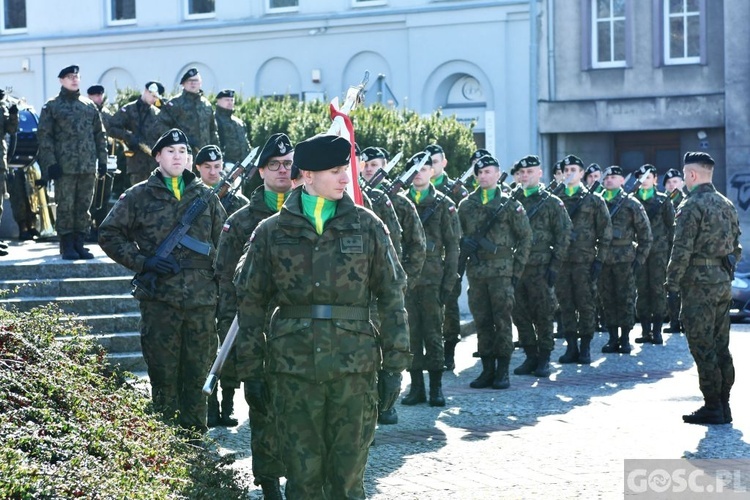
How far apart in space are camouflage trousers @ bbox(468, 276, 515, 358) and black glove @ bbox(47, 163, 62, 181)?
181 inches

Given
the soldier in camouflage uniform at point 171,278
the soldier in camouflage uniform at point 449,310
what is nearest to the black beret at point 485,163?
the soldier in camouflage uniform at point 449,310

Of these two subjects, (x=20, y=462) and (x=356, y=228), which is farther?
(x=356, y=228)

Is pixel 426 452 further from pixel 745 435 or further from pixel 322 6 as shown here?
pixel 322 6

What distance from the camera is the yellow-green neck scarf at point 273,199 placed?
941cm

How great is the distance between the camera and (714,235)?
11594 mm

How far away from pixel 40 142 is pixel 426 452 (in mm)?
6772

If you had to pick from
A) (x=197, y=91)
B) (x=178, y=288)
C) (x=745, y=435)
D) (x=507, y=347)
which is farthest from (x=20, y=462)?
(x=197, y=91)

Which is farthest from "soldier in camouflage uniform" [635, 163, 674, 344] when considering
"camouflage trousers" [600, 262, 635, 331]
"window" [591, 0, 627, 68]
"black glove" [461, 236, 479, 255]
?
"window" [591, 0, 627, 68]

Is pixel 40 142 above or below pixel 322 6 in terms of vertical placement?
below

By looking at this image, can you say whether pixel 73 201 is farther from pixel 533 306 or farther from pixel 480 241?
pixel 533 306

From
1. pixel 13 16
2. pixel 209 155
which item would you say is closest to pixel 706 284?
pixel 209 155

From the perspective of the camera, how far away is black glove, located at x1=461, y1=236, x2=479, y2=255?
1398 centimetres

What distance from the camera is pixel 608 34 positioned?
32.7m

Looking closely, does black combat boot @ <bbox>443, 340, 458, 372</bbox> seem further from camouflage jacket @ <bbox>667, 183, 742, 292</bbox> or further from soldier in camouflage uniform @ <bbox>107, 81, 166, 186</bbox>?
soldier in camouflage uniform @ <bbox>107, 81, 166, 186</bbox>
